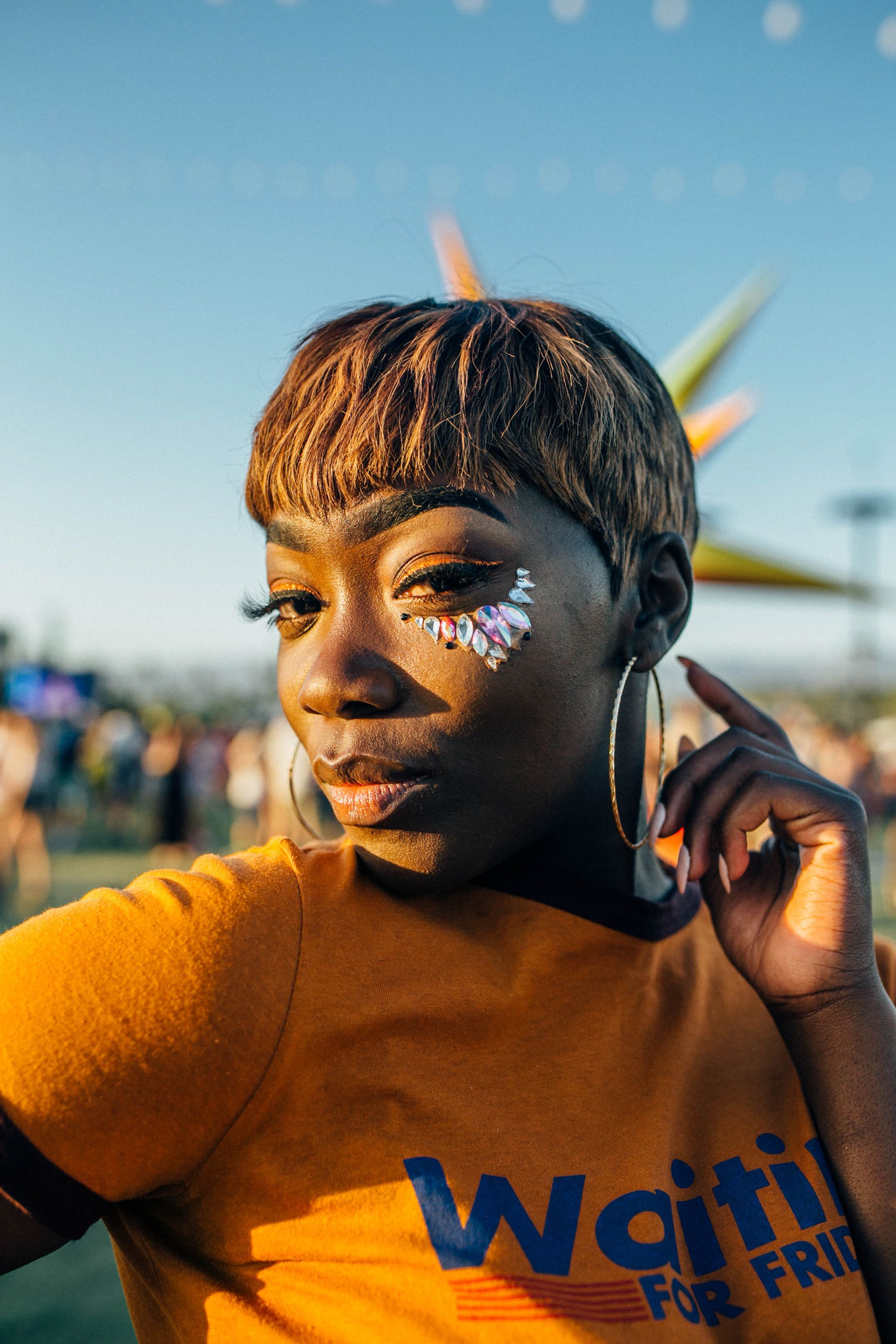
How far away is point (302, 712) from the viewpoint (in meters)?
1.34

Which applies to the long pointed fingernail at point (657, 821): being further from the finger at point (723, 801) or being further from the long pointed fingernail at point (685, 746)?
the long pointed fingernail at point (685, 746)

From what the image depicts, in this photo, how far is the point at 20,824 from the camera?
8.30 metres

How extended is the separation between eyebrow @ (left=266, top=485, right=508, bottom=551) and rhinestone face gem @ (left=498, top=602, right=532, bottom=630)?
112 millimetres

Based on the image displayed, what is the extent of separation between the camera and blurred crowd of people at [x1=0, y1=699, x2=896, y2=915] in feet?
27.5

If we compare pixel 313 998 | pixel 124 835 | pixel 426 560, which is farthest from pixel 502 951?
pixel 124 835

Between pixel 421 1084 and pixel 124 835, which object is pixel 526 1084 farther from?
pixel 124 835

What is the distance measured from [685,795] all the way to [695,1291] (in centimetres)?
68

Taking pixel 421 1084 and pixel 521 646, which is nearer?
pixel 421 1084

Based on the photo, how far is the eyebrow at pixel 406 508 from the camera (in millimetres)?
1258

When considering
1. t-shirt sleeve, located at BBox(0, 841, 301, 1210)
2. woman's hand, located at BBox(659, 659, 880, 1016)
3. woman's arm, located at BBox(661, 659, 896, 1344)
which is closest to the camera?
t-shirt sleeve, located at BBox(0, 841, 301, 1210)

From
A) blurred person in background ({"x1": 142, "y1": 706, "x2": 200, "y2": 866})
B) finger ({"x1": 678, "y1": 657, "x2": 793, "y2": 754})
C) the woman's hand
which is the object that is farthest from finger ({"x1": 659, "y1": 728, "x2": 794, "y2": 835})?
blurred person in background ({"x1": 142, "y1": 706, "x2": 200, "y2": 866})

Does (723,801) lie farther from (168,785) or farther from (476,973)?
(168,785)

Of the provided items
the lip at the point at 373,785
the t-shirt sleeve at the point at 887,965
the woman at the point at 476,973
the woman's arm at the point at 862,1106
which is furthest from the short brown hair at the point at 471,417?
the t-shirt sleeve at the point at 887,965

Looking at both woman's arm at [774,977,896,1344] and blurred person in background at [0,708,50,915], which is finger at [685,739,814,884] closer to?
woman's arm at [774,977,896,1344]
